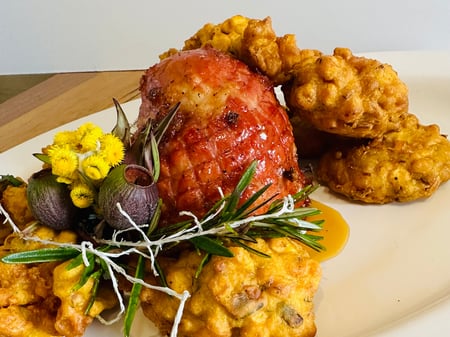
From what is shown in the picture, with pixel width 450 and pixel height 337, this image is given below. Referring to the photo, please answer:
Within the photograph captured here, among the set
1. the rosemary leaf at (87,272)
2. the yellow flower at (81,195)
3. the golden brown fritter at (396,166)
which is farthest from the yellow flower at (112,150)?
the golden brown fritter at (396,166)

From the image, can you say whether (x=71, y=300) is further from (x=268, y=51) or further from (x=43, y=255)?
(x=268, y=51)

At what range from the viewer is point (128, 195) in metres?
1.60

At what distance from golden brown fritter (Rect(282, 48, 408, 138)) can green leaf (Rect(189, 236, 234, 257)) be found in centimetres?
61

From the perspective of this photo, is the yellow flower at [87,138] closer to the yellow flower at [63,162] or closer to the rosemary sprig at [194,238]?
the yellow flower at [63,162]

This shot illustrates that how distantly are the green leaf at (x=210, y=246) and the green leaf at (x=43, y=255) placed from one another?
0.35m

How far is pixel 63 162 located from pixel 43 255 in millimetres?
264

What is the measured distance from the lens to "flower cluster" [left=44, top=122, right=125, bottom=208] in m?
1.65

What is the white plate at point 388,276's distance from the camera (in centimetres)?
162

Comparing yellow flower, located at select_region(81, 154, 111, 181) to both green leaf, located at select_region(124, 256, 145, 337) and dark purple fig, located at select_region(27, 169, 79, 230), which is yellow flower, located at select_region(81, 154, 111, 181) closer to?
dark purple fig, located at select_region(27, 169, 79, 230)

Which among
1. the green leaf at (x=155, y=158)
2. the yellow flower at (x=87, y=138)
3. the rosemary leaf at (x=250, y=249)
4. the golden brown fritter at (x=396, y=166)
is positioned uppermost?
the yellow flower at (x=87, y=138)

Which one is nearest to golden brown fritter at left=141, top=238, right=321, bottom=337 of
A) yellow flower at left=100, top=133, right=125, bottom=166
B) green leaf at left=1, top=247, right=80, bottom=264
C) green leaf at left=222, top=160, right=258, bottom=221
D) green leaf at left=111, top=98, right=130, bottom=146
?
green leaf at left=222, top=160, right=258, bottom=221

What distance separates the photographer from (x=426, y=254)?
1905 mm

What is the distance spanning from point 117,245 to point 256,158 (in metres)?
0.51

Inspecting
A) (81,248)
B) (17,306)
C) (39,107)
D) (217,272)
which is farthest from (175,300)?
(39,107)
